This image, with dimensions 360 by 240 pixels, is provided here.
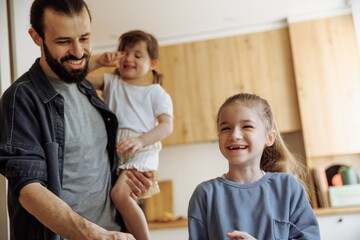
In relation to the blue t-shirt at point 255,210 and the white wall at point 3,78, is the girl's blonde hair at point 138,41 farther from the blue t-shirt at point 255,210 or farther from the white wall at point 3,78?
the blue t-shirt at point 255,210

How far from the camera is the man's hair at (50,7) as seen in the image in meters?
1.20

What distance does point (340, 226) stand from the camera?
11.1 feet

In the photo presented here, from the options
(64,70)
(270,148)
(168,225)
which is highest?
(64,70)

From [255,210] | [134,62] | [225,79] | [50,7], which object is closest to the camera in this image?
[255,210]

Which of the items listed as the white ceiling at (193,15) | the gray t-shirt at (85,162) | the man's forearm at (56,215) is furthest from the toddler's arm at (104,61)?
the white ceiling at (193,15)

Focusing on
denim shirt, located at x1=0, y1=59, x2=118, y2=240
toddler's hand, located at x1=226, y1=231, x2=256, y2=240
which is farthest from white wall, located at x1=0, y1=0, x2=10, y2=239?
toddler's hand, located at x1=226, y1=231, x2=256, y2=240

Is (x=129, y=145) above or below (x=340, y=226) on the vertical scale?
above

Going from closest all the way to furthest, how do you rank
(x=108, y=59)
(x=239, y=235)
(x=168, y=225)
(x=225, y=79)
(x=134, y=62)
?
(x=239, y=235)
(x=108, y=59)
(x=134, y=62)
(x=168, y=225)
(x=225, y=79)

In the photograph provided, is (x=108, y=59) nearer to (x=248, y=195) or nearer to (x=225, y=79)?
(x=248, y=195)

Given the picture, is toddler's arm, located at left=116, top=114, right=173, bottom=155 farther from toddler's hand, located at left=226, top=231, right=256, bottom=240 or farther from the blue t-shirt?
toddler's hand, located at left=226, top=231, right=256, bottom=240

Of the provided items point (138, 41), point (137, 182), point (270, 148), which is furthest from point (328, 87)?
point (137, 182)

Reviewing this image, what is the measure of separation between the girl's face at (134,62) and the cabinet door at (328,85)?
244 centimetres

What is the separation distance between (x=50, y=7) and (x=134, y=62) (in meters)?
0.47

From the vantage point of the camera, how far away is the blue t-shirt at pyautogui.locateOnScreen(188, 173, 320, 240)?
107 centimetres
